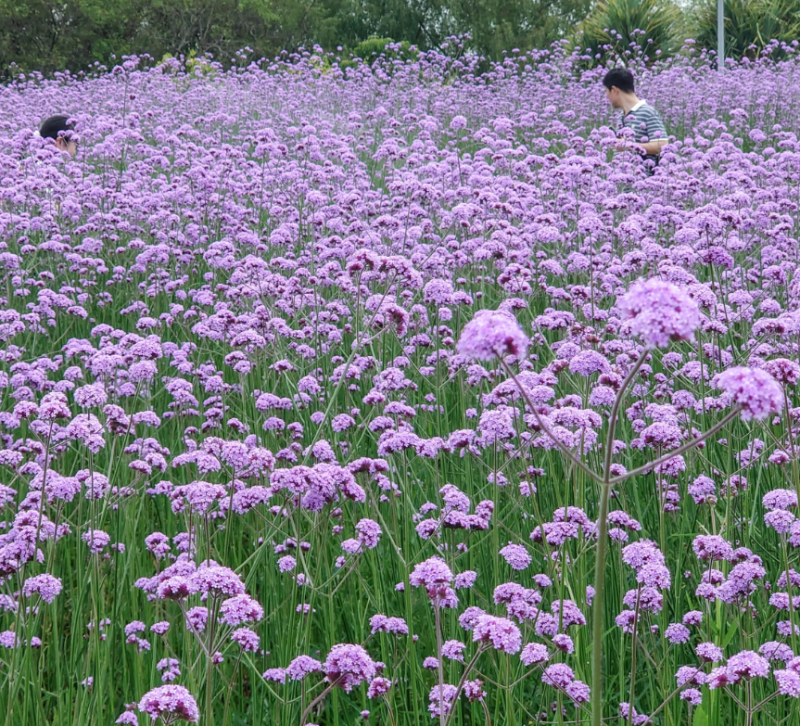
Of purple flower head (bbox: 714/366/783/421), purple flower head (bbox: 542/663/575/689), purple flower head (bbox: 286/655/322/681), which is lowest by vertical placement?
purple flower head (bbox: 542/663/575/689)

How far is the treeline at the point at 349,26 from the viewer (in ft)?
67.2

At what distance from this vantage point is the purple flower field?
2486mm

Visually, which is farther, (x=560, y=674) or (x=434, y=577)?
(x=560, y=674)

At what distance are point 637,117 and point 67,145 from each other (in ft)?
19.3

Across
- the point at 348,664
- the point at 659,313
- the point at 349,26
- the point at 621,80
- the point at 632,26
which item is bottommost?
the point at 348,664

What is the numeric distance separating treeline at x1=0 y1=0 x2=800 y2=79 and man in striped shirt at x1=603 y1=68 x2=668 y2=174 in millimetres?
7621

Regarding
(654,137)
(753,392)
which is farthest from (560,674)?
(654,137)

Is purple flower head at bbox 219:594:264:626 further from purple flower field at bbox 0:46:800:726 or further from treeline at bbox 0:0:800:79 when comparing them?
treeline at bbox 0:0:800:79

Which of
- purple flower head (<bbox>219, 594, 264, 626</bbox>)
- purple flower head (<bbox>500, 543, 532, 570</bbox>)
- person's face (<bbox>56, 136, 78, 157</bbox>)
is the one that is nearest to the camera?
purple flower head (<bbox>219, 594, 264, 626</bbox>)

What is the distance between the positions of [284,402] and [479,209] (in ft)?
6.39

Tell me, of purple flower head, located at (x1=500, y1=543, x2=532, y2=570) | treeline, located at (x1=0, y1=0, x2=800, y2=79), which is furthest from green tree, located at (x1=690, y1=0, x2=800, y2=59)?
purple flower head, located at (x1=500, y1=543, x2=532, y2=570)

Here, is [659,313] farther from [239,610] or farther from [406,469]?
[406,469]

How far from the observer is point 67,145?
376 inches

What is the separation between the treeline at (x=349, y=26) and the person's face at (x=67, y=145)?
10.9 meters
